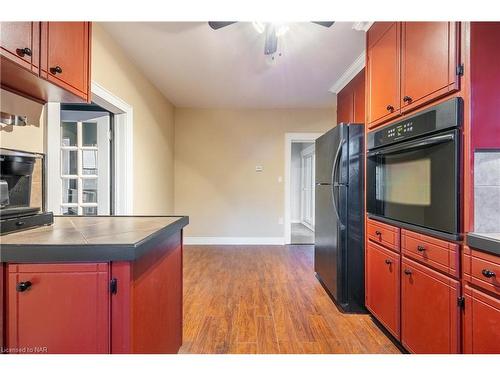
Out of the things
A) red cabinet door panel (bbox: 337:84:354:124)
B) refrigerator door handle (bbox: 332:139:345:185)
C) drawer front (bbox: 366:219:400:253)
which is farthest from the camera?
red cabinet door panel (bbox: 337:84:354:124)

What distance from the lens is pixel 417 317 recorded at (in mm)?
1496

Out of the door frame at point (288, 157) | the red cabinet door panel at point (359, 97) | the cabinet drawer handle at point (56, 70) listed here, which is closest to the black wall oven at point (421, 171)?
the red cabinet door panel at point (359, 97)

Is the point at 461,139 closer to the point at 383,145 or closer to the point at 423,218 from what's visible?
the point at 423,218

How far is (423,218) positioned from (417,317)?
22.7 inches

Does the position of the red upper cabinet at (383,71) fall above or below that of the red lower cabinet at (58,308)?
above

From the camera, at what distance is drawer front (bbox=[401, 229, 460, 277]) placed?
4.07 feet

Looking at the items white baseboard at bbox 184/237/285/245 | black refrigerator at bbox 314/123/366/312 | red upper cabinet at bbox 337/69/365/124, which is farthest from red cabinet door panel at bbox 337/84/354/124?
white baseboard at bbox 184/237/285/245

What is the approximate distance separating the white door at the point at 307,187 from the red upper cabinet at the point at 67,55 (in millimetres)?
5622

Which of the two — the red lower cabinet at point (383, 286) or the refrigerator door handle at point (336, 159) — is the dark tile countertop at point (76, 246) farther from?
the refrigerator door handle at point (336, 159)

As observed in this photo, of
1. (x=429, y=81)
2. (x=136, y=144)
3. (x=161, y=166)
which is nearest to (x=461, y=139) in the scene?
(x=429, y=81)

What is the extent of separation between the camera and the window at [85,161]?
2711 mm

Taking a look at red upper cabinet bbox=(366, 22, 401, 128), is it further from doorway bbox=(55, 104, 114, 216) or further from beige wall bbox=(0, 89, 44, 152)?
→ doorway bbox=(55, 104, 114, 216)

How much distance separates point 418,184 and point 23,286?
1.87 meters

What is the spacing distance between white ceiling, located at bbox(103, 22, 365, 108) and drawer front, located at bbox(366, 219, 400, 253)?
5.69ft
